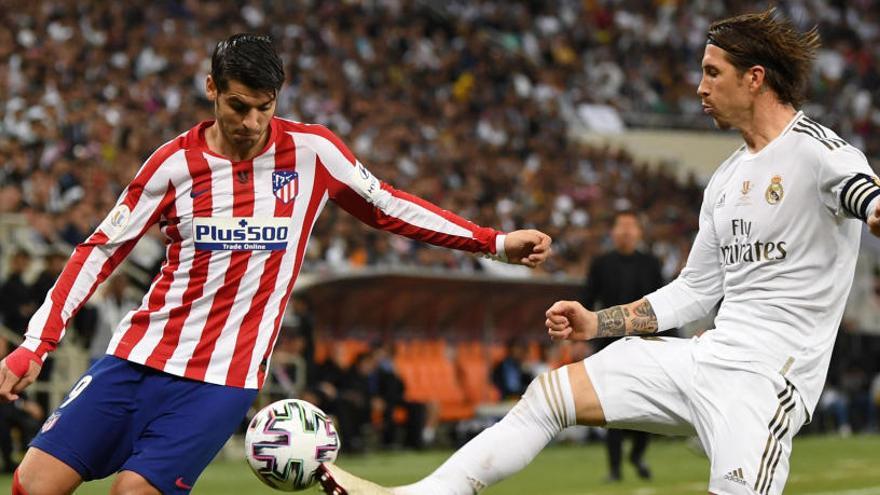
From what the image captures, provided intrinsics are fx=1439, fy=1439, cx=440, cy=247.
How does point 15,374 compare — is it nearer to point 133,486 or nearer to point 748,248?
point 133,486

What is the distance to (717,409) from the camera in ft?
17.0

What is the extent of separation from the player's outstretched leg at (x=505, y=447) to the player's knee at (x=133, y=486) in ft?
1.99

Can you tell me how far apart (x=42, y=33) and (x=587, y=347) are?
355 inches

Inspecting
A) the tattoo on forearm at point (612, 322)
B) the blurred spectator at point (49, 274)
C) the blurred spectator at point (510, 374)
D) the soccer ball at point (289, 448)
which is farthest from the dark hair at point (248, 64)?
the blurred spectator at point (510, 374)

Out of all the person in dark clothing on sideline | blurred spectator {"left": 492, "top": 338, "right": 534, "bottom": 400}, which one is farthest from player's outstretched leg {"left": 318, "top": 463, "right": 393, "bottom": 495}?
blurred spectator {"left": 492, "top": 338, "right": 534, "bottom": 400}

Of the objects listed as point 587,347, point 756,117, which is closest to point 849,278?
point 756,117

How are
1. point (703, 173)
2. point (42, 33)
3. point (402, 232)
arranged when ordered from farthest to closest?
point (703, 173) → point (42, 33) → point (402, 232)

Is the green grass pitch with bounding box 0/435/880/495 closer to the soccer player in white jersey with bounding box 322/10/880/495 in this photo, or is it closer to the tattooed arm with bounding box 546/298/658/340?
the tattooed arm with bounding box 546/298/658/340

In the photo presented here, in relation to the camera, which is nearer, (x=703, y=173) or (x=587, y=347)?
(x=587, y=347)

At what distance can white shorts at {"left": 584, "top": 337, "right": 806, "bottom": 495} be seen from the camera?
5062 millimetres

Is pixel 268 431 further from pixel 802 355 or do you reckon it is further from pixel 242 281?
pixel 802 355

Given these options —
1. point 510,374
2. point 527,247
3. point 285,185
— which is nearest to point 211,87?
point 285,185

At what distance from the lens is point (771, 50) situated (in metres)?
5.36

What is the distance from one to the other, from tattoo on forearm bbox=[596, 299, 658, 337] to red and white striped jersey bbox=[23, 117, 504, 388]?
1275 mm
